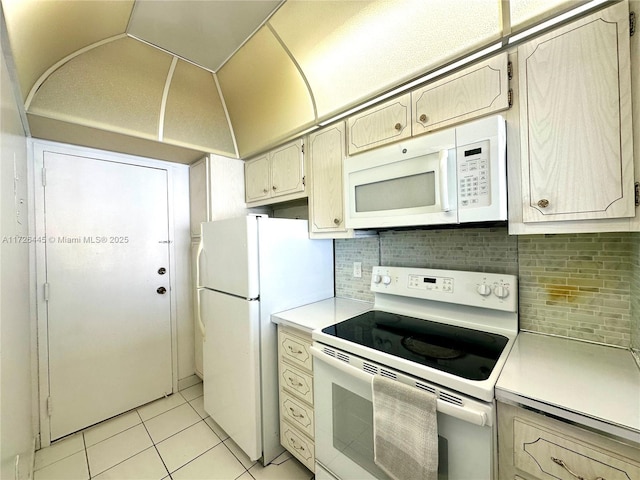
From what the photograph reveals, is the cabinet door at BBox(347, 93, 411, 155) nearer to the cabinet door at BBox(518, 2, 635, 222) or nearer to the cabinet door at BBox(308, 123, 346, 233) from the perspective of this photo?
the cabinet door at BBox(308, 123, 346, 233)

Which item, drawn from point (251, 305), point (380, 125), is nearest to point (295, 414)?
point (251, 305)

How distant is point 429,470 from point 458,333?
1.98ft

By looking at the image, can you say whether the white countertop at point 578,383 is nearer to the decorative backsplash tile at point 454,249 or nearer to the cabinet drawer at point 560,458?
the cabinet drawer at point 560,458

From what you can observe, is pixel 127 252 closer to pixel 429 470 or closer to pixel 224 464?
pixel 224 464

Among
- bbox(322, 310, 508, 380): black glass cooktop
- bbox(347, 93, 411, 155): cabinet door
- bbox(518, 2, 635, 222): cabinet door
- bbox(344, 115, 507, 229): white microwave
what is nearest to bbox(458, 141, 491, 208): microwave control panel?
bbox(344, 115, 507, 229): white microwave

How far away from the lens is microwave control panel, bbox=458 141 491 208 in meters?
1.03

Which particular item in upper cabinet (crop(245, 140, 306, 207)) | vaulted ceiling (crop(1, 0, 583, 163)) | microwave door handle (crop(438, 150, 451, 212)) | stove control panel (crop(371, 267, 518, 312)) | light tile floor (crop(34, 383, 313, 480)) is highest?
vaulted ceiling (crop(1, 0, 583, 163))

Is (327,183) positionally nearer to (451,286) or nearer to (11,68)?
(451,286)

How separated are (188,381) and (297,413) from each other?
58.5 inches

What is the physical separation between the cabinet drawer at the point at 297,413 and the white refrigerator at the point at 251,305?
0.26 feet

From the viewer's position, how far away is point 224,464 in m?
1.63

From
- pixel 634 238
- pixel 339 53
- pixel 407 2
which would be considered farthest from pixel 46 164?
pixel 634 238

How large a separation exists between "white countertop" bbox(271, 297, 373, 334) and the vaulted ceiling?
4.06ft

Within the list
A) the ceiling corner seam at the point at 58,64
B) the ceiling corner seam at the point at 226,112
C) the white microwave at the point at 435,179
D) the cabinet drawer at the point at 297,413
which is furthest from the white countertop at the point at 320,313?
the ceiling corner seam at the point at 58,64
